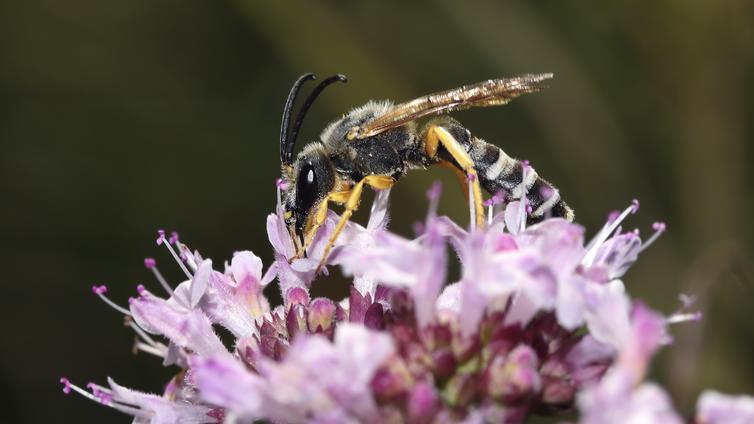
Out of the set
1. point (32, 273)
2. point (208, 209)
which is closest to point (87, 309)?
point (32, 273)

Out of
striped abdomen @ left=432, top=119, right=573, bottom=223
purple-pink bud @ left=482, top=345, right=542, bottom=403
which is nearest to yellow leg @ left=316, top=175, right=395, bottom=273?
striped abdomen @ left=432, top=119, right=573, bottom=223

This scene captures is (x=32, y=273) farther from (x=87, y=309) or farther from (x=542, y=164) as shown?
(x=542, y=164)

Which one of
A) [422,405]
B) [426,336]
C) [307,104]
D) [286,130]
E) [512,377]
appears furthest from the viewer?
[286,130]

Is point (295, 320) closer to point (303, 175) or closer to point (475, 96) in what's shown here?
point (303, 175)

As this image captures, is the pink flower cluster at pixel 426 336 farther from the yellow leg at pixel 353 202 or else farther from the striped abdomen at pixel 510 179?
the striped abdomen at pixel 510 179

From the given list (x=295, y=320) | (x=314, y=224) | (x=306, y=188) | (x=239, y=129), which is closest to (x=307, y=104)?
(x=306, y=188)

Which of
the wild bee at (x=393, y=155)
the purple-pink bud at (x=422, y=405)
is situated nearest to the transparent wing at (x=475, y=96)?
the wild bee at (x=393, y=155)

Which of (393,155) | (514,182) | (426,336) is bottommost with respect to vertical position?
(426,336)
